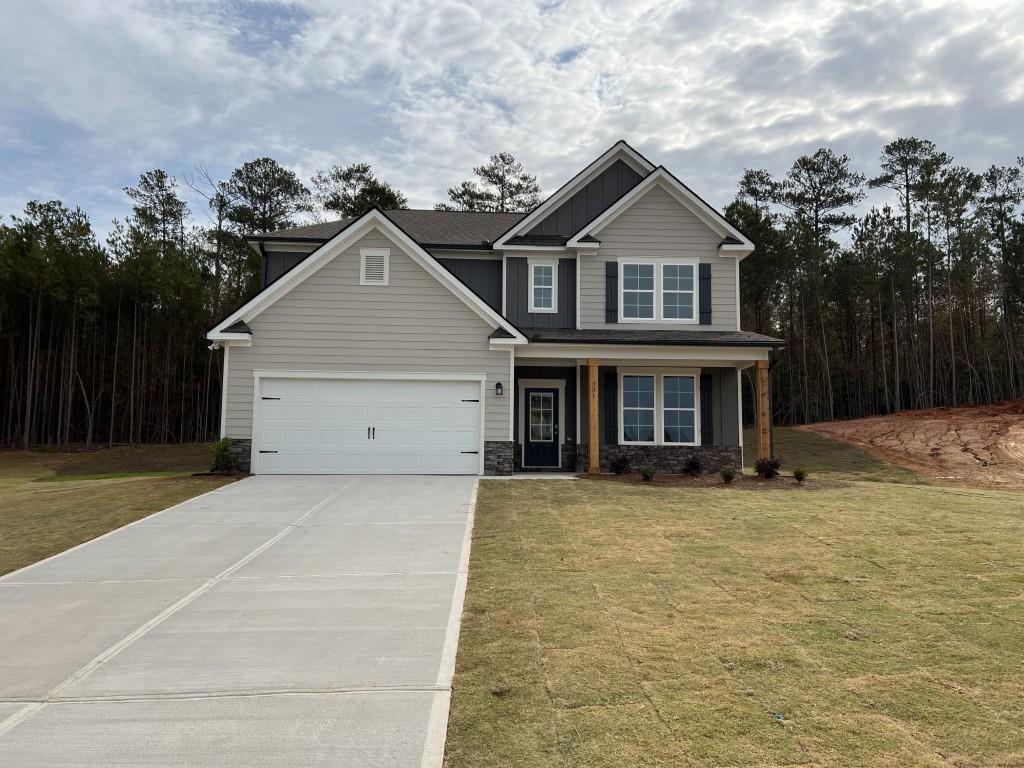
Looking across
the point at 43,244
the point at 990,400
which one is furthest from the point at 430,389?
the point at 990,400

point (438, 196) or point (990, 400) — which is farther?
point (438, 196)

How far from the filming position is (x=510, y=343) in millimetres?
13461

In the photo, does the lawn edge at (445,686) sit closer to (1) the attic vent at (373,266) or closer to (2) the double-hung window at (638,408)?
(1) the attic vent at (373,266)

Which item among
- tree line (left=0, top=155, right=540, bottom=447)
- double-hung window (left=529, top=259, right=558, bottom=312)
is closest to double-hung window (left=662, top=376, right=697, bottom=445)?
double-hung window (left=529, top=259, right=558, bottom=312)

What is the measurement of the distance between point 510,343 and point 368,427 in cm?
349

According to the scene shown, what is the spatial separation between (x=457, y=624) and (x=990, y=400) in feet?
104

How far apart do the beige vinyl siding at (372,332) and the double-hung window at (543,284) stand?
2.60 metres

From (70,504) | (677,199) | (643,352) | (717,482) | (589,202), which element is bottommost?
(70,504)

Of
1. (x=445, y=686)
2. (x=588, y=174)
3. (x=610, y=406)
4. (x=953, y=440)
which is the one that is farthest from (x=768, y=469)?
(x=445, y=686)

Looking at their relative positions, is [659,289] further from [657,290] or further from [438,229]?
[438,229]

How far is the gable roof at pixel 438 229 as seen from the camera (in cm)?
1612

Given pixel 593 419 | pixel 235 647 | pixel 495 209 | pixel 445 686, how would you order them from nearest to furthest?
pixel 445 686
pixel 235 647
pixel 593 419
pixel 495 209

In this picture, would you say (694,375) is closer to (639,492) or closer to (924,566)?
(639,492)

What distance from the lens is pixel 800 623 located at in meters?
4.43
